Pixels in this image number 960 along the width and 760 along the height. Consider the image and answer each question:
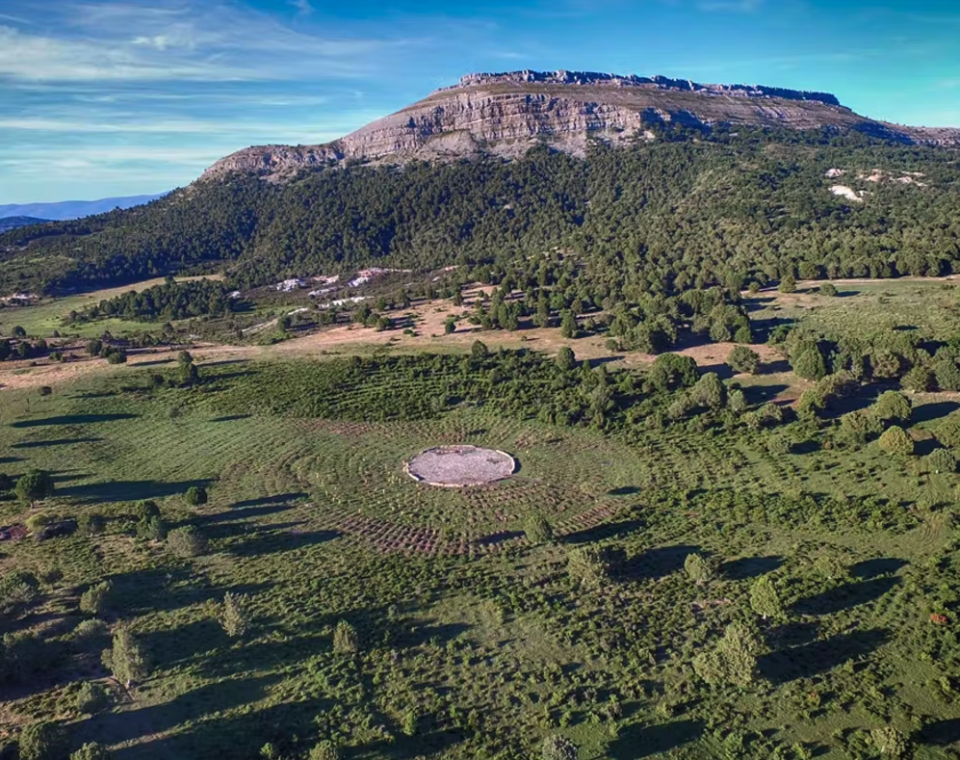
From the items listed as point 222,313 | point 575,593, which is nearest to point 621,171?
point 222,313

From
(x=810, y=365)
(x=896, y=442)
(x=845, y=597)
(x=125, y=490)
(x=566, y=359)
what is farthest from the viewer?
(x=566, y=359)

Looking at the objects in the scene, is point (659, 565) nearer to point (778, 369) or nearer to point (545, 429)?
point (545, 429)

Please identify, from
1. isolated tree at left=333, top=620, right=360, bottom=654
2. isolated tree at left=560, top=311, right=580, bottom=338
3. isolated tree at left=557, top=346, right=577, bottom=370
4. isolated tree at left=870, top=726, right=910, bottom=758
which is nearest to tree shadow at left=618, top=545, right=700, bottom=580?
isolated tree at left=870, top=726, right=910, bottom=758

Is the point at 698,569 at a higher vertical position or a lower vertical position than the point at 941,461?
lower

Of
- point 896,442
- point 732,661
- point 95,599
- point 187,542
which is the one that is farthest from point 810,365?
point 95,599

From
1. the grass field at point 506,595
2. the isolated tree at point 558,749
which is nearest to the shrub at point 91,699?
the grass field at point 506,595

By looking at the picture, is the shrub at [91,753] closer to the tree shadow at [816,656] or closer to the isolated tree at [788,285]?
the tree shadow at [816,656]

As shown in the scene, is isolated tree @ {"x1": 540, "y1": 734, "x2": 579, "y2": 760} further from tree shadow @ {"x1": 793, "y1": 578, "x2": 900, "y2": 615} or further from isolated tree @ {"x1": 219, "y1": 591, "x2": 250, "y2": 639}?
isolated tree @ {"x1": 219, "y1": 591, "x2": 250, "y2": 639}

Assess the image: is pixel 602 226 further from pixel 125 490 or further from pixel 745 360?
pixel 125 490
